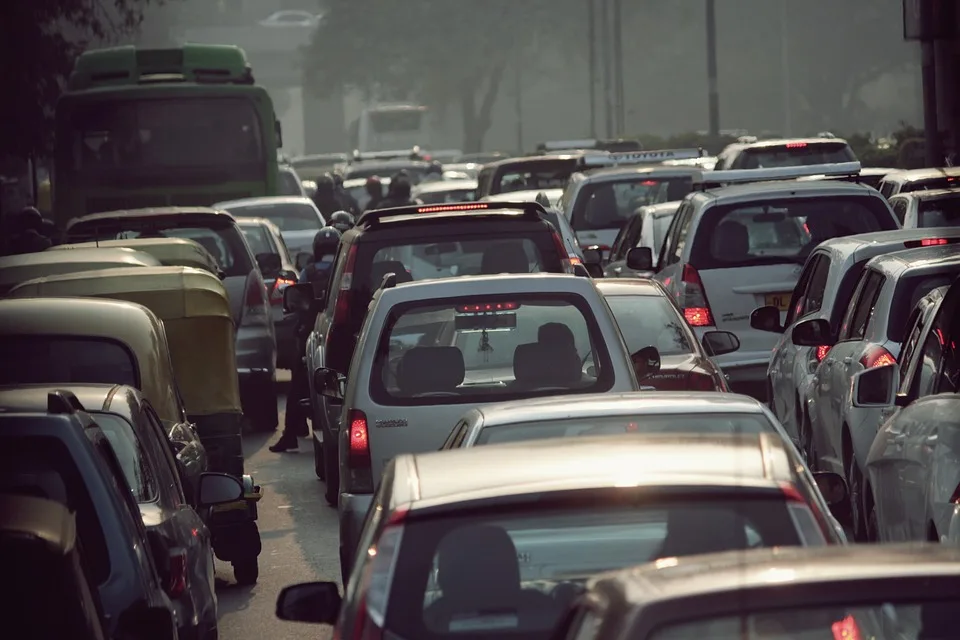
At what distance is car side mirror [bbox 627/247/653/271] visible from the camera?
680 inches

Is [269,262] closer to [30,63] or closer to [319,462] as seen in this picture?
[319,462]

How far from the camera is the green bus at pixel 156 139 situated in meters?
28.3

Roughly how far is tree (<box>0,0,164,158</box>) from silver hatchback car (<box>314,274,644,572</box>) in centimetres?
2095

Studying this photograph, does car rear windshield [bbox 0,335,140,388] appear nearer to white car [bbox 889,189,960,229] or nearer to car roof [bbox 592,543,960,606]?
car roof [bbox 592,543,960,606]

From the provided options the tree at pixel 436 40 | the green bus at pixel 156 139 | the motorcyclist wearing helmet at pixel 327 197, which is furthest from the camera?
the tree at pixel 436 40

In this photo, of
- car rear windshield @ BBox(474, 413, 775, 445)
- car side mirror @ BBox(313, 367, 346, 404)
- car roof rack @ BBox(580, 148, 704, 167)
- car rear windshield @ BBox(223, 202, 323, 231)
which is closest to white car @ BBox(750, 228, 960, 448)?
car side mirror @ BBox(313, 367, 346, 404)

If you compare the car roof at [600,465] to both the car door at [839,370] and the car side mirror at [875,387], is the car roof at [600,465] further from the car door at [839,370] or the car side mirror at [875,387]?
the car door at [839,370]

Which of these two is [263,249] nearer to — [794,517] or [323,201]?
[323,201]

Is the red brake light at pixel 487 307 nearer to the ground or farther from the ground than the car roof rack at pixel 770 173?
nearer to the ground

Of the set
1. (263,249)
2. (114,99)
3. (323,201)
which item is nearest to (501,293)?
(263,249)

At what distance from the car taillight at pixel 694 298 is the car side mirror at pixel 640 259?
1.41 m

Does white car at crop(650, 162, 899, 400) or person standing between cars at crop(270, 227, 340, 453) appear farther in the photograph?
person standing between cars at crop(270, 227, 340, 453)

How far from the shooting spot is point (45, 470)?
6.25m

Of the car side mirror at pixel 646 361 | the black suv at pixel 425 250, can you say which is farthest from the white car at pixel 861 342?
the black suv at pixel 425 250
